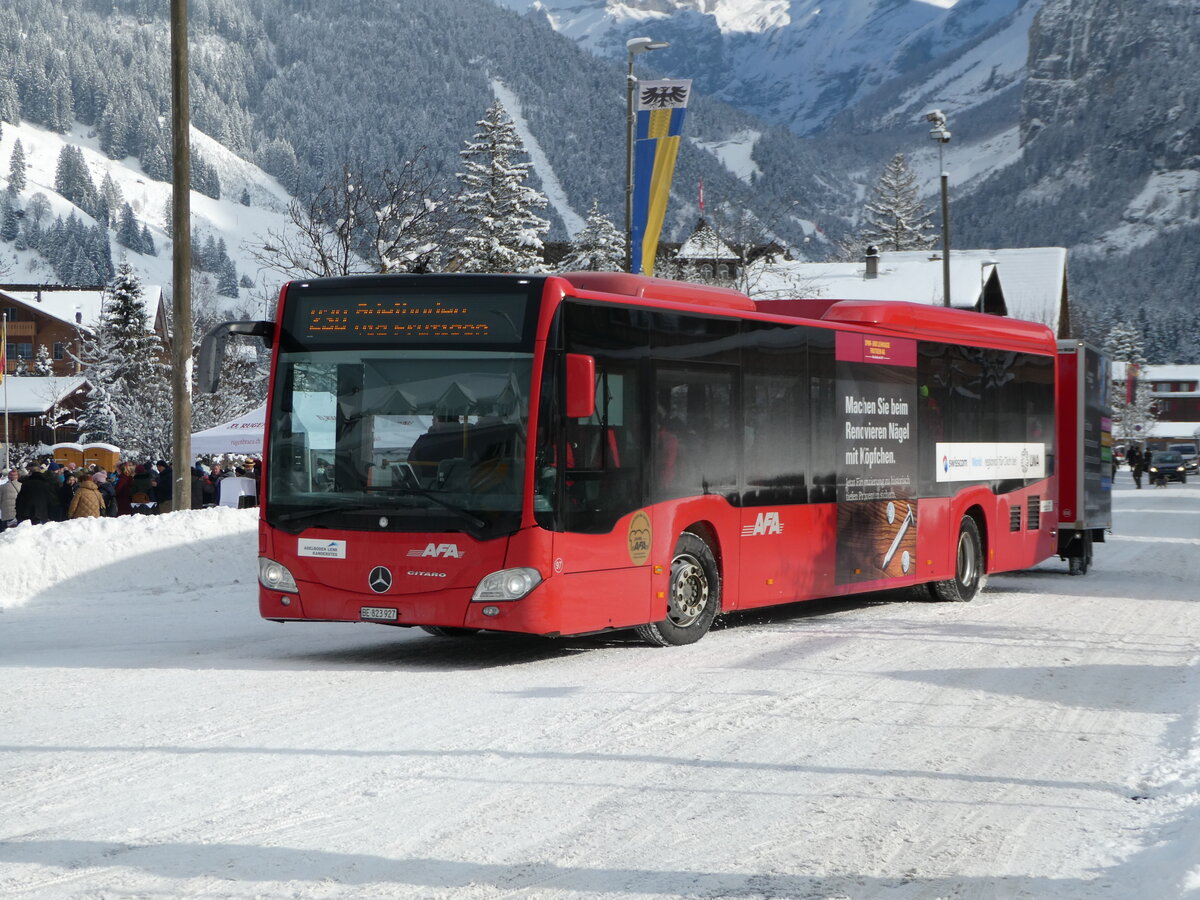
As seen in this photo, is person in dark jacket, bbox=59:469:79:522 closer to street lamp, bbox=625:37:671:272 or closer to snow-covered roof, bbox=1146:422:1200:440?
street lamp, bbox=625:37:671:272

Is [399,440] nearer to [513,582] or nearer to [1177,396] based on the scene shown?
[513,582]

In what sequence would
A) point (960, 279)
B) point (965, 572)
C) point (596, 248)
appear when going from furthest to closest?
point (596, 248) → point (960, 279) → point (965, 572)

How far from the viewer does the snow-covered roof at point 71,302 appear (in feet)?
391

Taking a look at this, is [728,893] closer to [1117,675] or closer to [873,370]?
[1117,675]

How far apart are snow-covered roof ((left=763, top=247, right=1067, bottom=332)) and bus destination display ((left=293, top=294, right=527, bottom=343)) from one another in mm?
57031

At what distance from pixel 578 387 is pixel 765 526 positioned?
3.03m

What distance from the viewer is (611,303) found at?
11484 millimetres

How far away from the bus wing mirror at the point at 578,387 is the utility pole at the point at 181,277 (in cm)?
1041

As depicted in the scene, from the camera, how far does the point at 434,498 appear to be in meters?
10.9

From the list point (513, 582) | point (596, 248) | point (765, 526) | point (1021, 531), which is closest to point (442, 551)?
point (513, 582)

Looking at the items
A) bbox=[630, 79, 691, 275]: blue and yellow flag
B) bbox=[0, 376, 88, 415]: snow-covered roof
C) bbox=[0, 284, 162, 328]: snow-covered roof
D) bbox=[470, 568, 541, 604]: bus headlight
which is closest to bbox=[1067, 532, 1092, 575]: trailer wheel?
bbox=[630, 79, 691, 275]: blue and yellow flag

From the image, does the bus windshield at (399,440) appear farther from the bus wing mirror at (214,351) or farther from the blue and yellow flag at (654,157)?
the blue and yellow flag at (654,157)

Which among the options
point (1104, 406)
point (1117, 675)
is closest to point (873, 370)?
point (1117, 675)

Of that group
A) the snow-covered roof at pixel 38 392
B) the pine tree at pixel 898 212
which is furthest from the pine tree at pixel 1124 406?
the snow-covered roof at pixel 38 392
